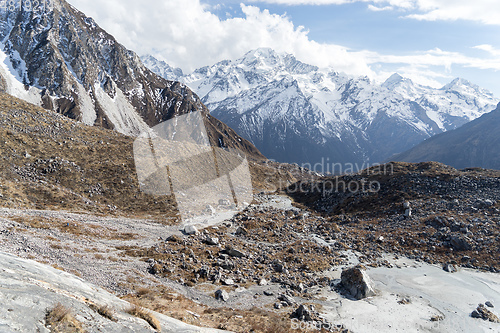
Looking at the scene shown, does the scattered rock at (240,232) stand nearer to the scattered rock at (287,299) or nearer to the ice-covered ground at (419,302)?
the ice-covered ground at (419,302)

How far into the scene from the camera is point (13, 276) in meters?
11.2

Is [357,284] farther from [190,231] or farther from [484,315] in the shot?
[190,231]

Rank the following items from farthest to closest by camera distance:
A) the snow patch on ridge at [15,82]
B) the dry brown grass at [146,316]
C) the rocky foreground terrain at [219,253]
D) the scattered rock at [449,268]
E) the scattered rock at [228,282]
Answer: the snow patch on ridge at [15,82]
the scattered rock at [449,268]
the scattered rock at [228,282]
the rocky foreground terrain at [219,253]
the dry brown grass at [146,316]

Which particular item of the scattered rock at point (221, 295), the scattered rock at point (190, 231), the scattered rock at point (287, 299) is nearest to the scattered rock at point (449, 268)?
the scattered rock at point (287, 299)

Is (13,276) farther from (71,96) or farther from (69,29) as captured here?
(69,29)

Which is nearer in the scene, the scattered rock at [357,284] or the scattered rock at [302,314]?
the scattered rock at [302,314]

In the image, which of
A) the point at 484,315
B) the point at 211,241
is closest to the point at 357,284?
the point at 484,315

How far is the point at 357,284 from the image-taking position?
94.6 feet

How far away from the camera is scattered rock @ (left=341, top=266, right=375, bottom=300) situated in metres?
28.5

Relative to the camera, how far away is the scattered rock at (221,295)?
23719 millimetres

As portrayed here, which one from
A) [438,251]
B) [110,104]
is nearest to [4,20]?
[110,104]

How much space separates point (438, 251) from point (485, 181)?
106 feet

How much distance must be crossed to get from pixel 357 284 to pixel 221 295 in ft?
49.3

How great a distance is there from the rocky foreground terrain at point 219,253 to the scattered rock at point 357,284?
0.48 ft
